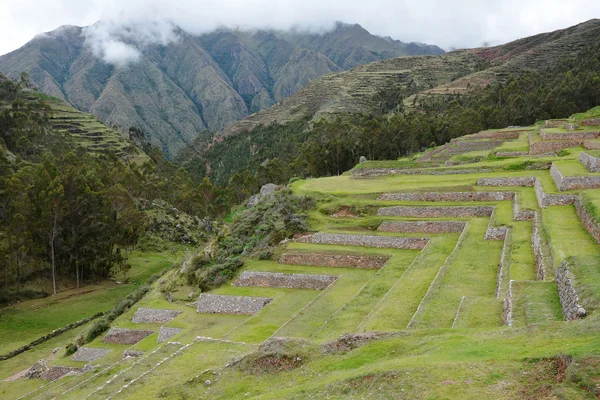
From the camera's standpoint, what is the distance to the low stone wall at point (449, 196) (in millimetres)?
29031

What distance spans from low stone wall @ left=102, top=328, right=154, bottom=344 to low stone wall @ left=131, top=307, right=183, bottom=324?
107cm

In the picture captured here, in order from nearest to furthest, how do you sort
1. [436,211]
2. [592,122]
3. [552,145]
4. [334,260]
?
[334,260], [436,211], [552,145], [592,122]

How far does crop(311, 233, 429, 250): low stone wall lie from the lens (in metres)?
26.2

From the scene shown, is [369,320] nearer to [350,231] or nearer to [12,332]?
[350,231]

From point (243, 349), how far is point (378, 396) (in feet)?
25.3

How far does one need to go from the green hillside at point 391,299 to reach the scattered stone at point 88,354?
23cm

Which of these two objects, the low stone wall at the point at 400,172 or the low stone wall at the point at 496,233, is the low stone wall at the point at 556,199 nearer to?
the low stone wall at the point at 496,233

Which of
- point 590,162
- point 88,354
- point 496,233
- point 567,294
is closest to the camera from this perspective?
point 567,294

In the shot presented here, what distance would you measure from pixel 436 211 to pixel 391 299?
1245 cm

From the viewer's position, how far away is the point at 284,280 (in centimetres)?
2509

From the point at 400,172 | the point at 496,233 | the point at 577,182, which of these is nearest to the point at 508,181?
the point at 577,182

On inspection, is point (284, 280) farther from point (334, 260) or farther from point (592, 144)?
point (592, 144)

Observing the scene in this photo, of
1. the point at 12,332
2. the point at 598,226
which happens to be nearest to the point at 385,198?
the point at 598,226

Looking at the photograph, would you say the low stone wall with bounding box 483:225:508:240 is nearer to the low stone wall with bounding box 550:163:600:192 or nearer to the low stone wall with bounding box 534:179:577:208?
the low stone wall with bounding box 534:179:577:208
